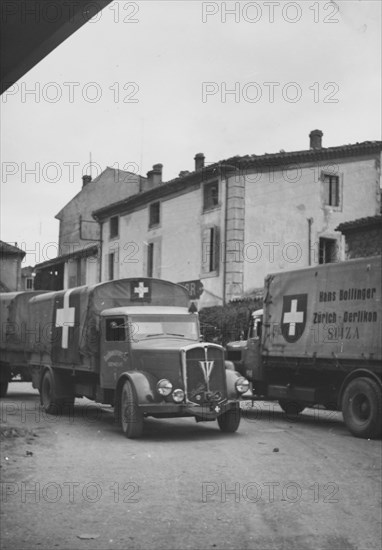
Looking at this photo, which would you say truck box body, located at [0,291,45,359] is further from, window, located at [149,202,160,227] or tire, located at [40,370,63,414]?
window, located at [149,202,160,227]

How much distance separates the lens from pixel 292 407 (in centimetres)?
1625

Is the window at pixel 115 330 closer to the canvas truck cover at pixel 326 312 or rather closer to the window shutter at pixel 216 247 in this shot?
the canvas truck cover at pixel 326 312

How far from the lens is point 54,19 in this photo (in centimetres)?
267

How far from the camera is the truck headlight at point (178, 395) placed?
11454mm

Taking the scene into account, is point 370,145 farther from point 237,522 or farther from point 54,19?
point 54,19

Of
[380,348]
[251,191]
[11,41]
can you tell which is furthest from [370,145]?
[11,41]

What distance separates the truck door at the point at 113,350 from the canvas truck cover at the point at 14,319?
16.8 feet

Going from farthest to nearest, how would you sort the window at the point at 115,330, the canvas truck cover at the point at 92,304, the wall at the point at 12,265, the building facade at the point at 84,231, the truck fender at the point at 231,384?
1. the building facade at the point at 84,231
2. the canvas truck cover at the point at 92,304
3. the window at the point at 115,330
4. the truck fender at the point at 231,384
5. the wall at the point at 12,265

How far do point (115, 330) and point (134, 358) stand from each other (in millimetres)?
855

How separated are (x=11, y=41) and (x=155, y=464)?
7014 millimetres

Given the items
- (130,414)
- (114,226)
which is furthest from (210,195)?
(130,414)

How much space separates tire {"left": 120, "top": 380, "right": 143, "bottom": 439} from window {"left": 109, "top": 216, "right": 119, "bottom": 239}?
2716cm

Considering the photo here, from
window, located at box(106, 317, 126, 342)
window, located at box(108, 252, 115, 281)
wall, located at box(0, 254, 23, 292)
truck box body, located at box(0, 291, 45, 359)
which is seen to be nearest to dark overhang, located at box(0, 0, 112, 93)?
wall, located at box(0, 254, 23, 292)

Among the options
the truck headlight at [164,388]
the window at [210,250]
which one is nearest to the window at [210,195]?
the window at [210,250]
